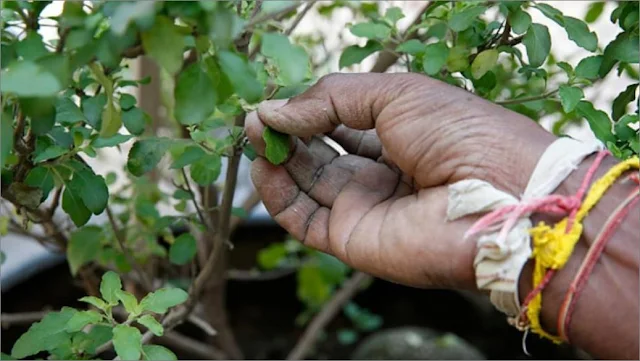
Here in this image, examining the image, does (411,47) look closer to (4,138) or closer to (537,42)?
(537,42)

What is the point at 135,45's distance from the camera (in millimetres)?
577

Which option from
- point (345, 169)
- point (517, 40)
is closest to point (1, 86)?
point (345, 169)

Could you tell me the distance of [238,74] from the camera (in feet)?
1.80

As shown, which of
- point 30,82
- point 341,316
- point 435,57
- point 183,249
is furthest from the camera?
point 341,316

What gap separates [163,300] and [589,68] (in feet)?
1.52

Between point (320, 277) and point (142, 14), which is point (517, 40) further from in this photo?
point (320, 277)

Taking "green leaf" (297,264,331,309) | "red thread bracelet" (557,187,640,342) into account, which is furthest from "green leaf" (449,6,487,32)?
"green leaf" (297,264,331,309)

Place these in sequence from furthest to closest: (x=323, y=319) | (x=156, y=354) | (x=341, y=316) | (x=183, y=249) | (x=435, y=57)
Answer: (x=341, y=316), (x=323, y=319), (x=183, y=249), (x=435, y=57), (x=156, y=354)

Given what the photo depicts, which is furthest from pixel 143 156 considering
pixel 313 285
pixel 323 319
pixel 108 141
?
pixel 313 285

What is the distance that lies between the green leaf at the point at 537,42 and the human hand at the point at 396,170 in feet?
0.28

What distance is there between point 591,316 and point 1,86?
47 cm

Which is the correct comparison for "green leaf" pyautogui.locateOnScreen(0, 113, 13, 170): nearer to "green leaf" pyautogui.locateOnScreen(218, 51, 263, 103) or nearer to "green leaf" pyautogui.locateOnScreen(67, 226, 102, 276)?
"green leaf" pyautogui.locateOnScreen(218, 51, 263, 103)

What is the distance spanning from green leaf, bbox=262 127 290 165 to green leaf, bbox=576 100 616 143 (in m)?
0.28

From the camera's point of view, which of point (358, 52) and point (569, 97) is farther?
point (358, 52)
